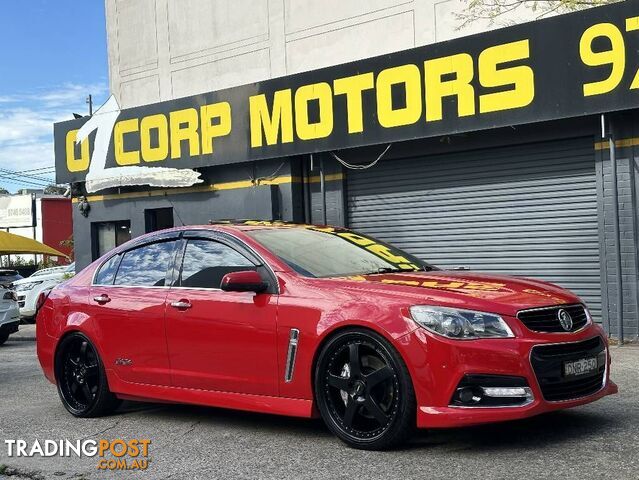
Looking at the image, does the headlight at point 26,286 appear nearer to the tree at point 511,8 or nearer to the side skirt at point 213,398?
the tree at point 511,8

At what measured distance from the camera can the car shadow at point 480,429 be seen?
5.60 m

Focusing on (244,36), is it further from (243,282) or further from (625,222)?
(243,282)

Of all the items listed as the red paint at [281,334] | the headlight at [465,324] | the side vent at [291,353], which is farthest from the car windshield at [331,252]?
the headlight at [465,324]

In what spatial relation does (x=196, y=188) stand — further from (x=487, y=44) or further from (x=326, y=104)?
(x=487, y=44)

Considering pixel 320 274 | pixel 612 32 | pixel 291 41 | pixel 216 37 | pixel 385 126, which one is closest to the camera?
pixel 320 274

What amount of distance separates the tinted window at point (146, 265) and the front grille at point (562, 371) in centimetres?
310

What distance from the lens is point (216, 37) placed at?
19.1 metres

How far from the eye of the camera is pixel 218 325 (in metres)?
6.34

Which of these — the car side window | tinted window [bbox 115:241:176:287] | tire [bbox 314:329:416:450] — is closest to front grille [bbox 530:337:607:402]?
tire [bbox 314:329:416:450]

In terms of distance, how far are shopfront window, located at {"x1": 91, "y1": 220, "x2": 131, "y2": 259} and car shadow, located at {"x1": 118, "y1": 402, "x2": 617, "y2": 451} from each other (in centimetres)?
1342

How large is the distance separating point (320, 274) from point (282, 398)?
894 millimetres

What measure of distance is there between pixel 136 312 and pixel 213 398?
105 cm

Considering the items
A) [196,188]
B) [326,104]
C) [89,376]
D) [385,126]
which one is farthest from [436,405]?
[196,188]

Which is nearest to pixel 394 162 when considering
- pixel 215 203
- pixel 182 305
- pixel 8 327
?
pixel 215 203
